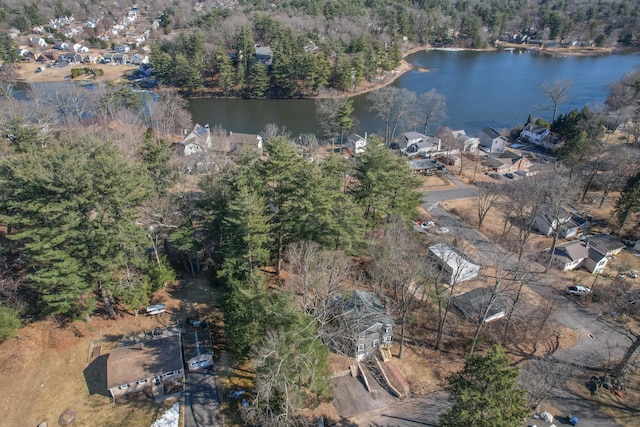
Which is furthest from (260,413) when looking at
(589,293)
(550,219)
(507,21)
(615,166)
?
(507,21)

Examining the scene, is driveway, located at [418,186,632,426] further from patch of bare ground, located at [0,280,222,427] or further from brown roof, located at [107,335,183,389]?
patch of bare ground, located at [0,280,222,427]

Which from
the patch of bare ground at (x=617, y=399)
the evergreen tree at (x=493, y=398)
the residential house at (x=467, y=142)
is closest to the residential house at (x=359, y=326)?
the evergreen tree at (x=493, y=398)

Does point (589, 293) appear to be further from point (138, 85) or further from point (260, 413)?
point (138, 85)

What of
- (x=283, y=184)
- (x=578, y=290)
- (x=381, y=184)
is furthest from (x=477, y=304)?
(x=283, y=184)

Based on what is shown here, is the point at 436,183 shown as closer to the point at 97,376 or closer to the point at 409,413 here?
the point at 409,413

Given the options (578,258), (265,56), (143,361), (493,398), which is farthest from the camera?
(265,56)

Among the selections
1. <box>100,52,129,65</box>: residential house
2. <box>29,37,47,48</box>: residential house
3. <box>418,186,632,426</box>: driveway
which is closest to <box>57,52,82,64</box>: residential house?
<box>100,52,129,65</box>: residential house

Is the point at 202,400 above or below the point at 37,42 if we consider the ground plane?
below
